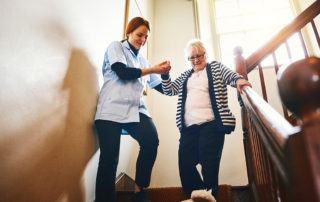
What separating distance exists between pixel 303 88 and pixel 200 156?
104cm

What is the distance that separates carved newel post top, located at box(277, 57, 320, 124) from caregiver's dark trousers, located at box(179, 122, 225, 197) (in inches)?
38.6

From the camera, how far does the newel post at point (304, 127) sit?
26cm

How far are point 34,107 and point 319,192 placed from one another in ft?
3.21

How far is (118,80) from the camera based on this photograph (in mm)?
1294

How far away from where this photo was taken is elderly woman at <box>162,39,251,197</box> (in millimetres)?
1229

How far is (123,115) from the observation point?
3.96 feet

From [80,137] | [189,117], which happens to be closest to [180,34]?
[189,117]

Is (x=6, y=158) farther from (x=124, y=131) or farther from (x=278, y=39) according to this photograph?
(x=278, y=39)

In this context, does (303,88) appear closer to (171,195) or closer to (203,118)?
(203,118)

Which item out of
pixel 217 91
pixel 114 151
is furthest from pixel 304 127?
pixel 217 91

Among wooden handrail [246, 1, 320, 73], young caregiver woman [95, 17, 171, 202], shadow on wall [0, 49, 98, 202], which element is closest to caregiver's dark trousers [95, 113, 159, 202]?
young caregiver woman [95, 17, 171, 202]

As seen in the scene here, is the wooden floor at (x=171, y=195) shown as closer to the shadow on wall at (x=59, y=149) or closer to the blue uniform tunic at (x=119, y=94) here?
the shadow on wall at (x=59, y=149)

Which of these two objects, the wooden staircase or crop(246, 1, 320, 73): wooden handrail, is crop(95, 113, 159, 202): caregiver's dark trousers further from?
crop(246, 1, 320, 73): wooden handrail

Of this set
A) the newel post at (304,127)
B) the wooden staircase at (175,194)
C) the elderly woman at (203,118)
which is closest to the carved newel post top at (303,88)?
the newel post at (304,127)
